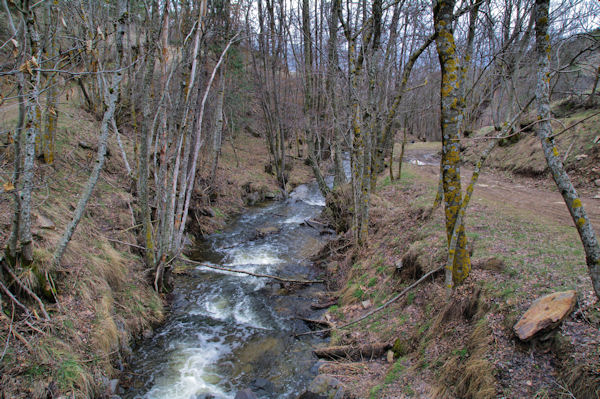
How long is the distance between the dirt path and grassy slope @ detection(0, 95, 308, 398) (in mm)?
9089

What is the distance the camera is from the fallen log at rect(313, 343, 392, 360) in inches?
203

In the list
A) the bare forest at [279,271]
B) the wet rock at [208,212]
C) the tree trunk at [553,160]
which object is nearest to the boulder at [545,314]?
the bare forest at [279,271]

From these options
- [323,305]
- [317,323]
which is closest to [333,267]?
[323,305]

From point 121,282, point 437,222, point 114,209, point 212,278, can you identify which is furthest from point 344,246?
point 114,209

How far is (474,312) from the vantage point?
434 centimetres

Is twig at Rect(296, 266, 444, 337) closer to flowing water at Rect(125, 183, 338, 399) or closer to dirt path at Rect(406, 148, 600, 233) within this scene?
flowing water at Rect(125, 183, 338, 399)

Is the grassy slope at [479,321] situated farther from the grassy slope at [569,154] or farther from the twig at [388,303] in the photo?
the grassy slope at [569,154]

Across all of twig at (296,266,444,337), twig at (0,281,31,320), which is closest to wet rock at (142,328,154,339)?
twig at (0,281,31,320)

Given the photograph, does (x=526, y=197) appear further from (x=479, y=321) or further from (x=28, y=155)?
(x=28, y=155)

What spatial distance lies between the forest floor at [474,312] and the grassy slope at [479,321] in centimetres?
1

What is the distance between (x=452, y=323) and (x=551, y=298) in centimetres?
124

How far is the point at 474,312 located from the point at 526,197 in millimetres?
8783

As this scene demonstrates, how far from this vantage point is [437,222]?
25.0ft

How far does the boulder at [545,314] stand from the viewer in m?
3.38
